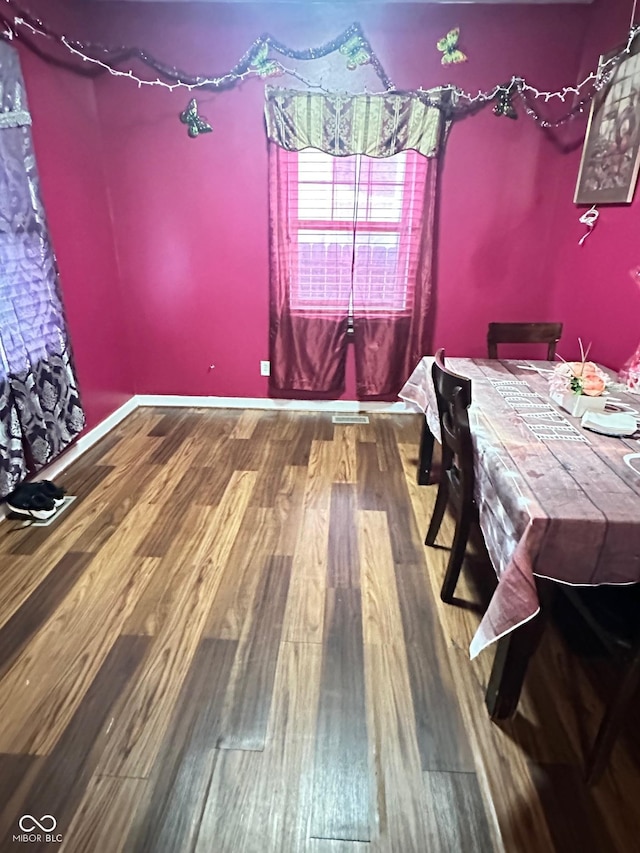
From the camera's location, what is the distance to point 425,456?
Answer: 2695 millimetres

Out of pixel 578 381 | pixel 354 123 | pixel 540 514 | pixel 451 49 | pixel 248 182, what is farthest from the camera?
pixel 248 182

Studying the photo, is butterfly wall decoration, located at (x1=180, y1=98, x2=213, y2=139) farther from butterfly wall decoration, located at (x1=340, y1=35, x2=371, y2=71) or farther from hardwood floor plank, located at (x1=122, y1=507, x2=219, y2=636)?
hardwood floor plank, located at (x1=122, y1=507, x2=219, y2=636)

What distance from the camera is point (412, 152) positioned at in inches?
122

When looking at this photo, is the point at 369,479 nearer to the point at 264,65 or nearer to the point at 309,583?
the point at 309,583

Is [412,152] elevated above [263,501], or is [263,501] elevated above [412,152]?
[412,152]

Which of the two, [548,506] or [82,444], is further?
[82,444]

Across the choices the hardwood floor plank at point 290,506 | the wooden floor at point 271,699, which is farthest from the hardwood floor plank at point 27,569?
the hardwood floor plank at point 290,506

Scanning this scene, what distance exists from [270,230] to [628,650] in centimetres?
298

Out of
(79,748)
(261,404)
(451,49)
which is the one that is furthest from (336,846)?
(451,49)

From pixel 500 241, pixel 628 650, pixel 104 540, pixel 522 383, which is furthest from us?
pixel 500 241

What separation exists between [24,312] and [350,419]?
6.99ft

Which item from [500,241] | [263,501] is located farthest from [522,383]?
[500,241]

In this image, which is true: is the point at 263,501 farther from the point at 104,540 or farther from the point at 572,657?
the point at 572,657

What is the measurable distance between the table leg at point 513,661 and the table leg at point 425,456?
1.32m
